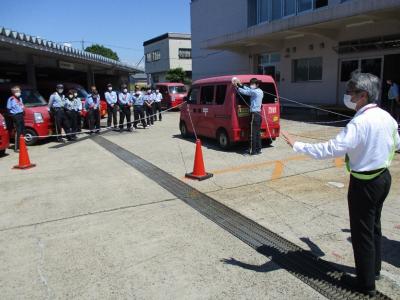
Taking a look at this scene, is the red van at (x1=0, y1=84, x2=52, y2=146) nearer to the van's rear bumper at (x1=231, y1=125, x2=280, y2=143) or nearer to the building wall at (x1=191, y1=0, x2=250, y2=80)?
the van's rear bumper at (x1=231, y1=125, x2=280, y2=143)

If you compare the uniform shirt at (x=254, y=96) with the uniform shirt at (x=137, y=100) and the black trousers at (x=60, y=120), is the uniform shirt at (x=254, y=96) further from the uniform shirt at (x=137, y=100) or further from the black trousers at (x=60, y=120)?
the uniform shirt at (x=137, y=100)

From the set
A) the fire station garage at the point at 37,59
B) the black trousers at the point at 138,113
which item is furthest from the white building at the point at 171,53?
the black trousers at the point at 138,113

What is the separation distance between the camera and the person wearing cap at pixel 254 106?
8.88 m

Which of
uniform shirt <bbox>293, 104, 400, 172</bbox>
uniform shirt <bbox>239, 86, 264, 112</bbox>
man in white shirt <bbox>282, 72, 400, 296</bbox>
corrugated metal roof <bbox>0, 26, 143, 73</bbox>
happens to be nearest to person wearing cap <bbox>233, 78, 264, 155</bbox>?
uniform shirt <bbox>239, 86, 264, 112</bbox>

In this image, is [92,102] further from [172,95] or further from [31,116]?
[172,95]

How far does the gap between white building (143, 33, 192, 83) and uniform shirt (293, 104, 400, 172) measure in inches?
1915

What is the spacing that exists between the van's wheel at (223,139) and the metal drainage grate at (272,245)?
2.98 m

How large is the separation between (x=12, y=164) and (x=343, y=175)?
7.60 m

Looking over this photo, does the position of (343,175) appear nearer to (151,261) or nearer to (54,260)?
(151,261)

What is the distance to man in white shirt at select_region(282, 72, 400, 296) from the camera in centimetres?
300

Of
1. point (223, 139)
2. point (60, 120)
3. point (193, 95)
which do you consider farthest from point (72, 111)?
point (223, 139)

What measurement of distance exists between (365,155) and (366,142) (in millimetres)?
110

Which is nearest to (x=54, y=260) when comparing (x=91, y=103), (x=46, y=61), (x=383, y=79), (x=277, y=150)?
(x=277, y=150)

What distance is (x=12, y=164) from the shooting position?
908 centimetres
